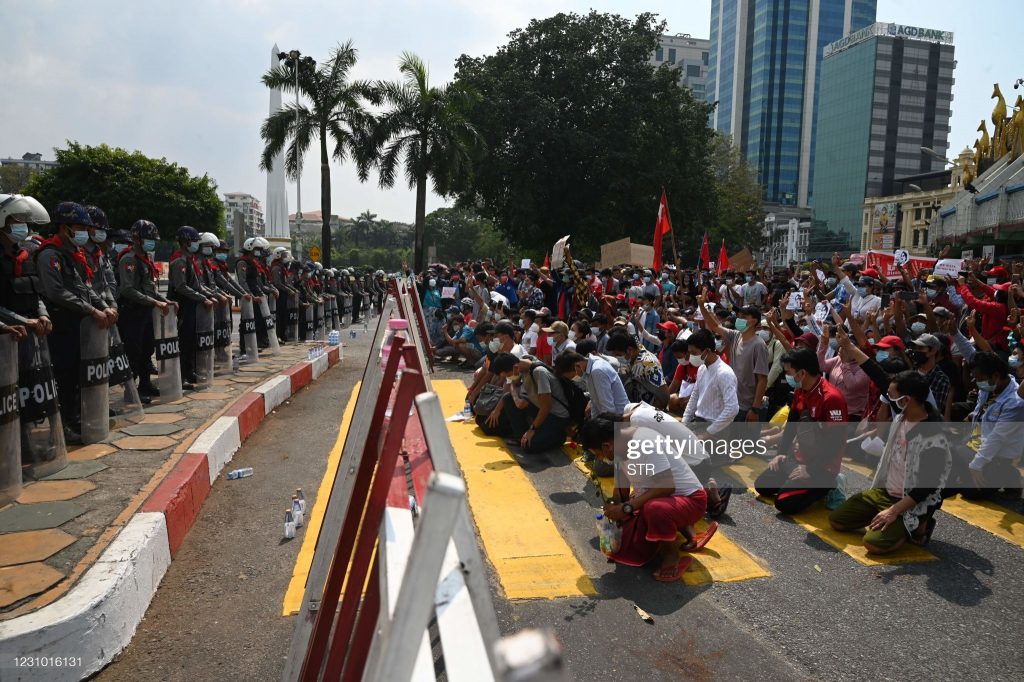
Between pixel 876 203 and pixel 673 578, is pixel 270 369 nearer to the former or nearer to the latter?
pixel 673 578

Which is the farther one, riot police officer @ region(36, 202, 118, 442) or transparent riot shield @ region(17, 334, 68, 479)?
riot police officer @ region(36, 202, 118, 442)

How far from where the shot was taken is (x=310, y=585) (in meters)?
2.12

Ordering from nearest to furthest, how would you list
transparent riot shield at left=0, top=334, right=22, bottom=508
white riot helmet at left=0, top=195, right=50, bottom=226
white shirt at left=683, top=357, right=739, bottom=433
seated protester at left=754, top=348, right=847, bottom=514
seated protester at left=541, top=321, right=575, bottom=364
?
transparent riot shield at left=0, top=334, right=22, bottom=508
white riot helmet at left=0, top=195, right=50, bottom=226
seated protester at left=754, top=348, right=847, bottom=514
white shirt at left=683, top=357, right=739, bottom=433
seated protester at left=541, top=321, right=575, bottom=364

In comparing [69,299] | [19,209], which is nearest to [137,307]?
[69,299]

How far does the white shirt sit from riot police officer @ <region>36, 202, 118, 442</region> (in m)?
5.29

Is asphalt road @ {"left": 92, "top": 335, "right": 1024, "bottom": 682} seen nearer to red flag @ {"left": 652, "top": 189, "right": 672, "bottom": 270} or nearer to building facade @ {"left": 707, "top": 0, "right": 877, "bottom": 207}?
red flag @ {"left": 652, "top": 189, "right": 672, "bottom": 270}

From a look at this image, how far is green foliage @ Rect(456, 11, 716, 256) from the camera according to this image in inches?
1211

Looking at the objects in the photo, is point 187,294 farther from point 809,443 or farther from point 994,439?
point 994,439

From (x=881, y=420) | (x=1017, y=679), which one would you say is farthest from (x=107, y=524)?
(x=881, y=420)

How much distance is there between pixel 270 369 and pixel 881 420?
8345mm

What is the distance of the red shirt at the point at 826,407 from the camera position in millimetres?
5633

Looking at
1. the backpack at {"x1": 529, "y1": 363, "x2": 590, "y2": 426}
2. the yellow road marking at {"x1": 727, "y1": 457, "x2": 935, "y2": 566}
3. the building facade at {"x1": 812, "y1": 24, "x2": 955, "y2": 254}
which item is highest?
the building facade at {"x1": 812, "y1": 24, "x2": 955, "y2": 254}

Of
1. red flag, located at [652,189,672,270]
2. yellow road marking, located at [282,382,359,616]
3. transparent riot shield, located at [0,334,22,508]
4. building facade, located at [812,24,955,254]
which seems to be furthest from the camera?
building facade, located at [812,24,955,254]

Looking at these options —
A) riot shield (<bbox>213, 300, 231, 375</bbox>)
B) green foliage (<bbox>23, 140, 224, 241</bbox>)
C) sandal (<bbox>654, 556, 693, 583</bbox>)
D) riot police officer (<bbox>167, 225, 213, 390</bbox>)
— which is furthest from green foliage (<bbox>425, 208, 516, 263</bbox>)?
sandal (<bbox>654, 556, 693, 583</bbox>)
